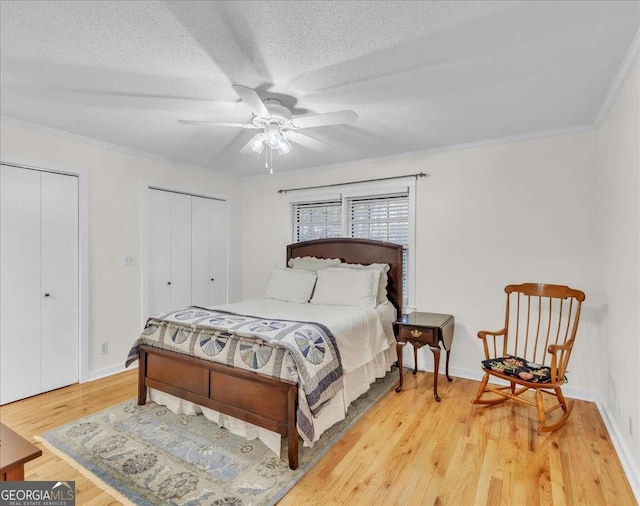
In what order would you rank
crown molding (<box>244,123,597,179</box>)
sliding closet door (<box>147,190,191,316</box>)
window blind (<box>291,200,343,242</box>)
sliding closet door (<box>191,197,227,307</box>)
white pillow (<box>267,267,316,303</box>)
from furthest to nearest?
sliding closet door (<box>191,197,227,307</box>), window blind (<box>291,200,343,242</box>), sliding closet door (<box>147,190,191,316</box>), white pillow (<box>267,267,316,303</box>), crown molding (<box>244,123,597,179</box>)

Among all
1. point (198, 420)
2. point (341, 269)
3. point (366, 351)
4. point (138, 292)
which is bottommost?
point (198, 420)

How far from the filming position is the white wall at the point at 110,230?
130 inches

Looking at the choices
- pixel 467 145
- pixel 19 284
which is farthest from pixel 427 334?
pixel 19 284

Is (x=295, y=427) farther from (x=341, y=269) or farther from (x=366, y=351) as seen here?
(x=341, y=269)

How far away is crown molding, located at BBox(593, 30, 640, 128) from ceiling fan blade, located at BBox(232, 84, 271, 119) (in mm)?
1988

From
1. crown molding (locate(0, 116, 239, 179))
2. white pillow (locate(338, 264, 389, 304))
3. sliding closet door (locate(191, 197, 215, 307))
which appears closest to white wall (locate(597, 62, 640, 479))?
white pillow (locate(338, 264, 389, 304))

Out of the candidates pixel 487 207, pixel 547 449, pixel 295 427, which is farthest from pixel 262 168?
pixel 547 449

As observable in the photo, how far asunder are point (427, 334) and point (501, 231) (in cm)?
127

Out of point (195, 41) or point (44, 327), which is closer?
point (195, 41)

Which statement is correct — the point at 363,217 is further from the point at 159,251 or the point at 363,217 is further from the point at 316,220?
the point at 159,251

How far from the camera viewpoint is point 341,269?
3.73 m

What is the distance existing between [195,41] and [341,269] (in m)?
2.48

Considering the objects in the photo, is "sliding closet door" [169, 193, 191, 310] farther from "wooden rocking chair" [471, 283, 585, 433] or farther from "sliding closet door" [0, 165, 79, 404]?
"wooden rocking chair" [471, 283, 585, 433]

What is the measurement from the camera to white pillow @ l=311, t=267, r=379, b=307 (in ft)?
11.2
